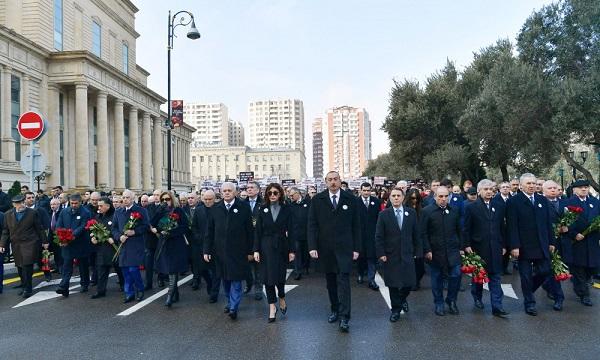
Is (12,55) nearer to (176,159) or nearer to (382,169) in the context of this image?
(176,159)

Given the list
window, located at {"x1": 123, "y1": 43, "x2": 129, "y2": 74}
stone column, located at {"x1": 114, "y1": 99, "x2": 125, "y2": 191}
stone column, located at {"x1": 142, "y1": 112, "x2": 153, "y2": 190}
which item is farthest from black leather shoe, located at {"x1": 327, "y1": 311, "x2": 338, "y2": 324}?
window, located at {"x1": 123, "y1": 43, "x2": 129, "y2": 74}

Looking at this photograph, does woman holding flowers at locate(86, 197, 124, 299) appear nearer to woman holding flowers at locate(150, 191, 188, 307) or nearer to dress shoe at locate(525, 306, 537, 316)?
woman holding flowers at locate(150, 191, 188, 307)

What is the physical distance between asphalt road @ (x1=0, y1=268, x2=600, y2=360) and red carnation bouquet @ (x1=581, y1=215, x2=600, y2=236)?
1.12 metres

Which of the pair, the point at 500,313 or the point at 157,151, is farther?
the point at 157,151

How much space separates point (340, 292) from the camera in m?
6.98

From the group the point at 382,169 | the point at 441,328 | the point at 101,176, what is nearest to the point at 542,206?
the point at 441,328

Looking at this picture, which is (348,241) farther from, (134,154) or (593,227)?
(134,154)

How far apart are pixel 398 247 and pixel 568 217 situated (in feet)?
10.6

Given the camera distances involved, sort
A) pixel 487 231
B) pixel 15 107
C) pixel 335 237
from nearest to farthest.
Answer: pixel 335 237 → pixel 487 231 → pixel 15 107

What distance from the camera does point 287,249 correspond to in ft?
24.9

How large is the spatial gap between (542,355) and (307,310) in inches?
139

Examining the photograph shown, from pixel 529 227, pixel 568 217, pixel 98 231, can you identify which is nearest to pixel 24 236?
pixel 98 231

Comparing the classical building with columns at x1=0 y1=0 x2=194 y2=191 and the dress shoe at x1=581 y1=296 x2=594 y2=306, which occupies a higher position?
the classical building with columns at x1=0 y1=0 x2=194 y2=191

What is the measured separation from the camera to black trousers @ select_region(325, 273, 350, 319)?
6758 millimetres
